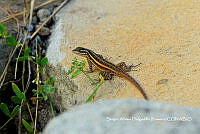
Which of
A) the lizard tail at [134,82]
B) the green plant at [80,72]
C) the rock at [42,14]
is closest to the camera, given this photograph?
the lizard tail at [134,82]

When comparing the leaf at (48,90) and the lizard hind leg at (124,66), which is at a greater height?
the lizard hind leg at (124,66)

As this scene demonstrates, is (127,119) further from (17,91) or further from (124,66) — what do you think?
(17,91)

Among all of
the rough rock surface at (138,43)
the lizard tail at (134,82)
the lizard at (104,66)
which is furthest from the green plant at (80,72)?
the lizard tail at (134,82)

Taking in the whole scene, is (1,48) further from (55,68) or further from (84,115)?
(84,115)

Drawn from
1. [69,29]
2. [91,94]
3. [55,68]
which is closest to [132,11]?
[69,29]

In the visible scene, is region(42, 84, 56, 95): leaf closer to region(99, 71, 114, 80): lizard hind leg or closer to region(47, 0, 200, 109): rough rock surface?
region(47, 0, 200, 109): rough rock surface

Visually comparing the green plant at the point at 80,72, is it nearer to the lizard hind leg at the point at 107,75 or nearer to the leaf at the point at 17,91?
the lizard hind leg at the point at 107,75
